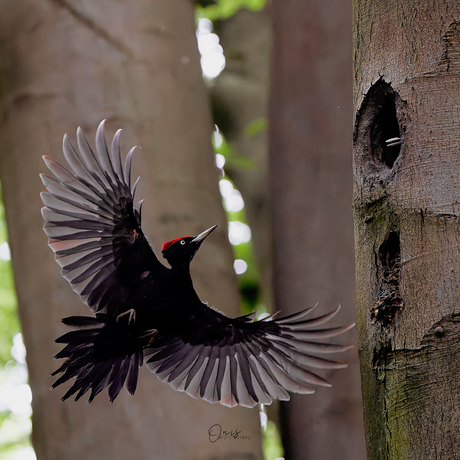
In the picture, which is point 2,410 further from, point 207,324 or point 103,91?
point 207,324

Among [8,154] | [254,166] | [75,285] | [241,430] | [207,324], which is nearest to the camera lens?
[75,285]

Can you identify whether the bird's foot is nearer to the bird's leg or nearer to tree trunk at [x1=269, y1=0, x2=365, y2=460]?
the bird's leg

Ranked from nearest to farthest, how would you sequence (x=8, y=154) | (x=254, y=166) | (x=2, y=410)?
(x=8, y=154) → (x=254, y=166) → (x=2, y=410)

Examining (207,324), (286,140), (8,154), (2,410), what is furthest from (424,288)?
(2,410)

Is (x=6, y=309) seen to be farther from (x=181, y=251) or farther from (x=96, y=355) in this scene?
(x=181, y=251)

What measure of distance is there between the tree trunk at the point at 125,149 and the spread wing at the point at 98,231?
1.03 metres

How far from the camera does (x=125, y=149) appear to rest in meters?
3.06

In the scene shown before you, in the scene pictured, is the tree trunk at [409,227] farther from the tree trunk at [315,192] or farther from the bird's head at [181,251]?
the tree trunk at [315,192]

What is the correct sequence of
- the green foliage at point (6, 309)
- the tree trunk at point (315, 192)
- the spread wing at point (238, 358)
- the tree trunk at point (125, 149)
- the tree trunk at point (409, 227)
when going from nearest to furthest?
the tree trunk at point (409, 227)
the spread wing at point (238, 358)
the tree trunk at point (125, 149)
the tree trunk at point (315, 192)
the green foliage at point (6, 309)

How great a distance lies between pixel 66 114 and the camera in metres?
3.07

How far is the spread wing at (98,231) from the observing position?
1.89 metres

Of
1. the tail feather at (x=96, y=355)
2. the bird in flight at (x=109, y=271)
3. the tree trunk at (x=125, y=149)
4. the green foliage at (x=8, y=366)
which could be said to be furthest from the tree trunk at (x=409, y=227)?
the green foliage at (x=8, y=366)

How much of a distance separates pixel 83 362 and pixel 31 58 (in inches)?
78.2

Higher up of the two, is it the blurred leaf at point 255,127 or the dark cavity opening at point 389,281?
the blurred leaf at point 255,127
